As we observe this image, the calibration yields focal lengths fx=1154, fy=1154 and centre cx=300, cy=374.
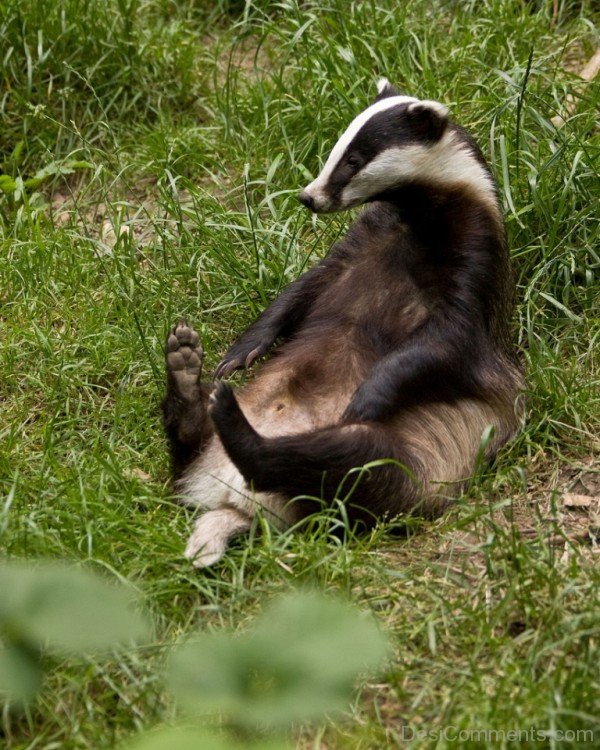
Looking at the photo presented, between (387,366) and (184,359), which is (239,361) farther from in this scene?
(387,366)

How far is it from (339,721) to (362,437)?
1.26 meters

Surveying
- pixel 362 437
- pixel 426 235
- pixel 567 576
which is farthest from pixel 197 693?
pixel 426 235

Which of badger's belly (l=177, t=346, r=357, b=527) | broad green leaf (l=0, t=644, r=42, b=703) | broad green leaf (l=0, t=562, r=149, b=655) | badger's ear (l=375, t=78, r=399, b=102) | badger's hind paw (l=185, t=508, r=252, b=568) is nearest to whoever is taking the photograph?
broad green leaf (l=0, t=562, r=149, b=655)

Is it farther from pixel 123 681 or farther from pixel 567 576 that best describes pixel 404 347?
pixel 123 681

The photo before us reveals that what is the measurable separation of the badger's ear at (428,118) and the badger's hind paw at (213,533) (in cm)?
173

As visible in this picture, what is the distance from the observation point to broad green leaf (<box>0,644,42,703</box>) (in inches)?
94.7

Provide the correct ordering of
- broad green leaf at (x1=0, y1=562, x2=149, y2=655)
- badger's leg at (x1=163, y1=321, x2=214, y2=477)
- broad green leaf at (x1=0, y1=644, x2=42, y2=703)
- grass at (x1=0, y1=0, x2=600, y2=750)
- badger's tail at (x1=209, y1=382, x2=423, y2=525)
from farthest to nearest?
badger's leg at (x1=163, y1=321, x2=214, y2=477), badger's tail at (x1=209, y1=382, x2=423, y2=525), grass at (x1=0, y1=0, x2=600, y2=750), broad green leaf at (x1=0, y1=644, x2=42, y2=703), broad green leaf at (x1=0, y1=562, x2=149, y2=655)

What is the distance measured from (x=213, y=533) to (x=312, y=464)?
0.44m

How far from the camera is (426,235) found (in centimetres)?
482

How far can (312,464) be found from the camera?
4.14 meters

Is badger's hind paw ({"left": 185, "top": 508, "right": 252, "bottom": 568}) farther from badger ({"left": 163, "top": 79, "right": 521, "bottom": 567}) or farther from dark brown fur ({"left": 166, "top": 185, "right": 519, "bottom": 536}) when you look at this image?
dark brown fur ({"left": 166, "top": 185, "right": 519, "bottom": 536})

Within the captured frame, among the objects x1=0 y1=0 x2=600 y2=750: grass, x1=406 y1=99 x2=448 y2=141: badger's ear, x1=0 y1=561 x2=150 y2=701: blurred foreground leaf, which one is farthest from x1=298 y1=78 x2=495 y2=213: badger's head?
x1=0 y1=561 x2=150 y2=701: blurred foreground leaf

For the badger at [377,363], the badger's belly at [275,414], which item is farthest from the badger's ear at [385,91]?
the badger's belly at [275,414]

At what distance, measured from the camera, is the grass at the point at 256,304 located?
3.28 m
